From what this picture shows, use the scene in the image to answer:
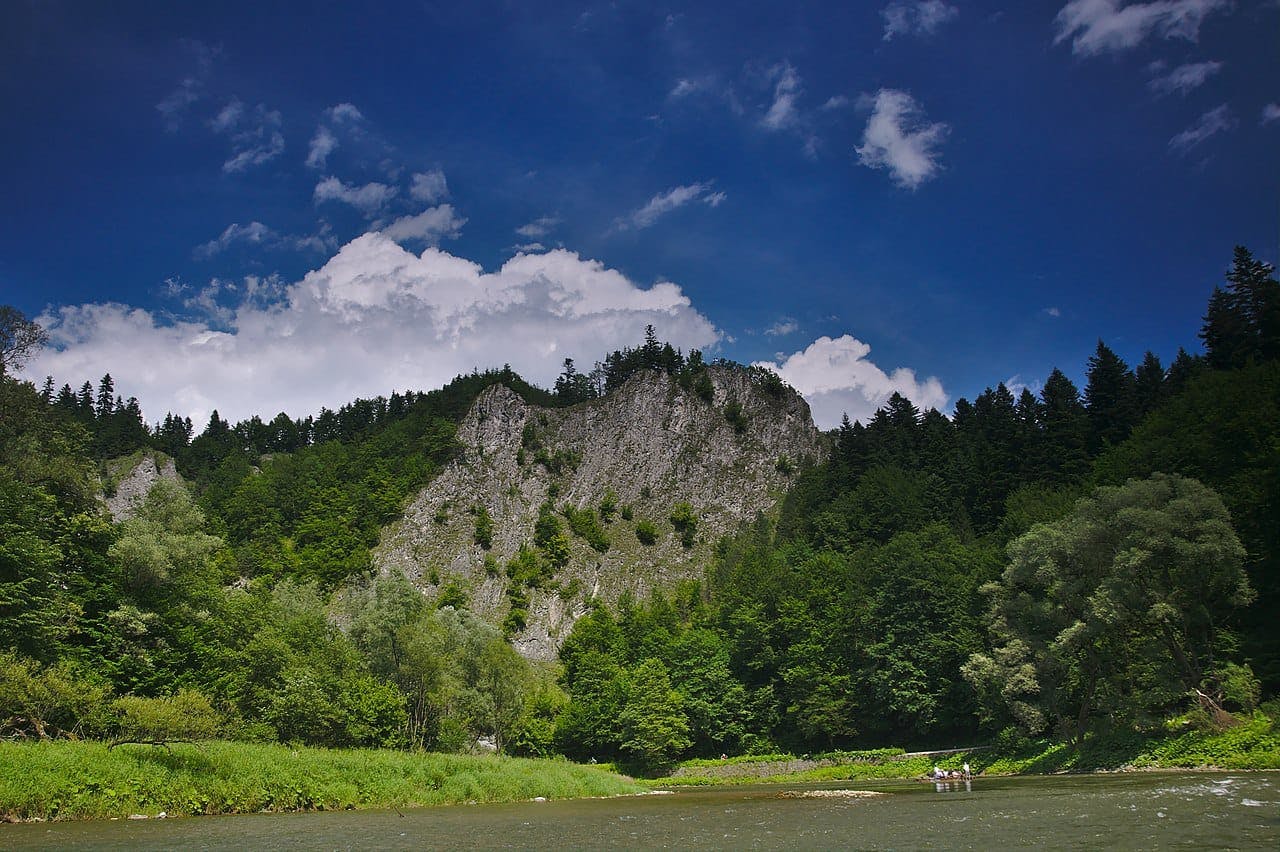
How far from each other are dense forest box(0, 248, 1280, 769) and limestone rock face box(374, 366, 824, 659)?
554 inches

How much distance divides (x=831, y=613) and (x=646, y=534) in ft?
223

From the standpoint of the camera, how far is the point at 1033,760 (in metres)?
47.9

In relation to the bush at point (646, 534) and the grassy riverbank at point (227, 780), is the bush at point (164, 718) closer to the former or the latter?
the grassy riverbank at point (227, 780)

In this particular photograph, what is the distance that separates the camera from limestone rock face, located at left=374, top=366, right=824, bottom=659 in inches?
5335

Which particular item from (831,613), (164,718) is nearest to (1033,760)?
(831,613)

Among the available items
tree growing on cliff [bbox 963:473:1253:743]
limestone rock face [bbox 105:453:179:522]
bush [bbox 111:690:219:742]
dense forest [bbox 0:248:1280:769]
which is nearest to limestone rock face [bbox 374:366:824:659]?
dense forest [bbox 0:248:1280:769]

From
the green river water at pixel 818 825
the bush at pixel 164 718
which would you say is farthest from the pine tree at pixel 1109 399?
the bush at pixel 164 718

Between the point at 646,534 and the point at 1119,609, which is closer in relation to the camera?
the point at 1119,609

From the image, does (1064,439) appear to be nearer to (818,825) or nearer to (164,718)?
(818,825)

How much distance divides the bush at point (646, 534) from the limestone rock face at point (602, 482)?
1.19m

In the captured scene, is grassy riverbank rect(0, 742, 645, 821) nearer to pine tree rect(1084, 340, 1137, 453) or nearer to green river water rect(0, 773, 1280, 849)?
green river water rect(0, 773, 1280, 849)

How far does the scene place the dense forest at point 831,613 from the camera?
133ft

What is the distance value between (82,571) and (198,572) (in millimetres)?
6666

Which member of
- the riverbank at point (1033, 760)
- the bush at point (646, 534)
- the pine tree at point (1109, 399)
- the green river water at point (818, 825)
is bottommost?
the riverbank at point (1033, 760)
